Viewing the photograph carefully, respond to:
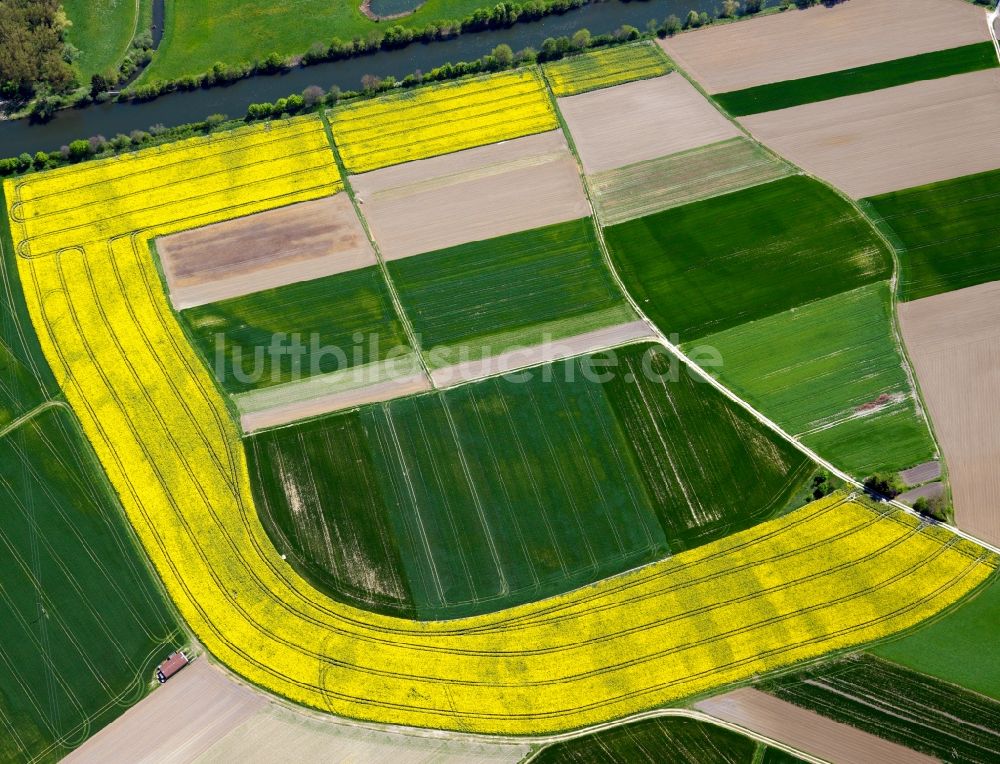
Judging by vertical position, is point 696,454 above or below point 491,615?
above

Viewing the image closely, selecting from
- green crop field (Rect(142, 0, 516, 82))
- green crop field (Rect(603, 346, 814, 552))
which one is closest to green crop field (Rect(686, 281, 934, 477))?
green crop field (Rect(603, 346, 814, 552))

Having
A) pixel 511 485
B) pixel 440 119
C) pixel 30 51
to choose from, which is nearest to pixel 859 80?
pixel 440 119

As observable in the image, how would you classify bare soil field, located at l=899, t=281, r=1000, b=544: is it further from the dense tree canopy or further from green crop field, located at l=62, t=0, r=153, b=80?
the dense tree canopy

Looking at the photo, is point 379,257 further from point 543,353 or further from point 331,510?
point 331,510

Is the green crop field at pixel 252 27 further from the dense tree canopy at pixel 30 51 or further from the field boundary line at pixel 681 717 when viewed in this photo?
the field boundary line at pixel 681 717

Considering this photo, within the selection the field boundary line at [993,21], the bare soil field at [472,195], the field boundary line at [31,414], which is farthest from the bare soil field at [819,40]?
the field boundary line at [31,414]
